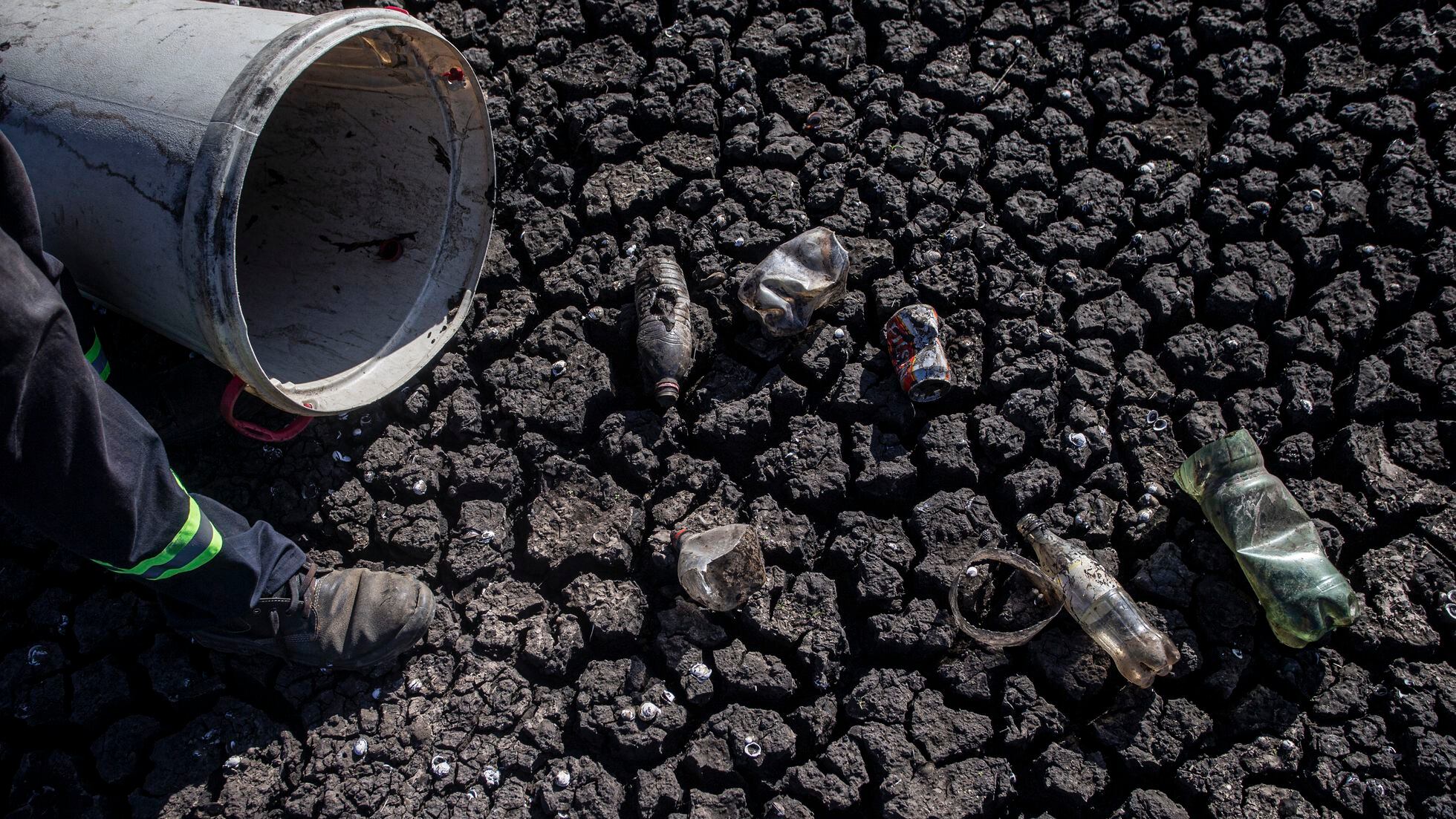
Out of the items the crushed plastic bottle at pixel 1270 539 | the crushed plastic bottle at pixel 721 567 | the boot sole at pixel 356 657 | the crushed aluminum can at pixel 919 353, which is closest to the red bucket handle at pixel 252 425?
the boot sole at pixel 356 657

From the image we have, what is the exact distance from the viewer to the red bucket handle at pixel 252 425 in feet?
7.73

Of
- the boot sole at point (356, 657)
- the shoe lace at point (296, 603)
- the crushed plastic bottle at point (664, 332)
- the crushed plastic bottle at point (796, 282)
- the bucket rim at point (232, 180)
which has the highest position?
the bucket rim at point (232, 180)

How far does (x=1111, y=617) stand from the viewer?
7.70ft

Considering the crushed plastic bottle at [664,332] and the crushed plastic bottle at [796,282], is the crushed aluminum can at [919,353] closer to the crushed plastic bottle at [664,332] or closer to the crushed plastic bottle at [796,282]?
the crushed plastic bottle at [796,282]

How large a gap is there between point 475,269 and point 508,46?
96cm

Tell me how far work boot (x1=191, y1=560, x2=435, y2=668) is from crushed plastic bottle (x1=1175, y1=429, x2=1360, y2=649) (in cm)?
207

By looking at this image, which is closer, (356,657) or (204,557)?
(204,557)

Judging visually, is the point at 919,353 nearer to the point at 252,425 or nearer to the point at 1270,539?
the point at 1270,539

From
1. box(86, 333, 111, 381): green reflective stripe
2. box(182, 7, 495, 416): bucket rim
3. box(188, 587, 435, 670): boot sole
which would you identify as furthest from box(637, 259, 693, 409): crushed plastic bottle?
→ box(86, 333, 111, 381): green reflective stripe

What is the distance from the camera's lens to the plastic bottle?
2.31 meters

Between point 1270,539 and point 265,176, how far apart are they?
291 cm

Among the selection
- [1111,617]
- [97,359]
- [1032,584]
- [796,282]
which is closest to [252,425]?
[97,359]

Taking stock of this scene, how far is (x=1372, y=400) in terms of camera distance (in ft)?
8.72

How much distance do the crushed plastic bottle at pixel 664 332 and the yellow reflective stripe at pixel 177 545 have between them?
1.18 meters
